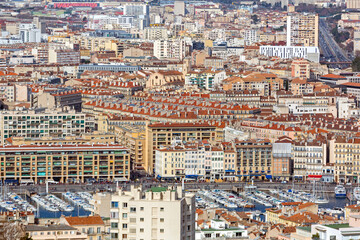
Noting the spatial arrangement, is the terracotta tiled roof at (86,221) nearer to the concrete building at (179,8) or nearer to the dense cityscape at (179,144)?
the dense cityscape at (179,144)

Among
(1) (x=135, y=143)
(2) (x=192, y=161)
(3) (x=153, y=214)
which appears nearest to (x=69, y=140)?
(1) (x=135, y=143)

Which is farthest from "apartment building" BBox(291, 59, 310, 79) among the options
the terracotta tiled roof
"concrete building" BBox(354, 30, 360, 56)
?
the terracotta tiled roof

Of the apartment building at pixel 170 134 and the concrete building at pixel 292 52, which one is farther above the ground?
the concrete building at pixel 292 52

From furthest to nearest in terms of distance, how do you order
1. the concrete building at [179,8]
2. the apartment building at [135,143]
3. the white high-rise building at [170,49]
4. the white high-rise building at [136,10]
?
the concrete building at [179,8] → the white high-rise building at [136,10] → the white high-rise building at [170,49] → the apartment building at [135,143]

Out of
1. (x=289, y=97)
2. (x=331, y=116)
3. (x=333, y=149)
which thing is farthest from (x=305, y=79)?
(x=333, y=149)

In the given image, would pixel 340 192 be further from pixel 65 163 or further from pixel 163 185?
pixel 65 163

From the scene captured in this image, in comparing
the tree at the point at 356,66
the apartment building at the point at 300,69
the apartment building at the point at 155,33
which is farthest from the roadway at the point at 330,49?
the apartment building at the point at 155,33

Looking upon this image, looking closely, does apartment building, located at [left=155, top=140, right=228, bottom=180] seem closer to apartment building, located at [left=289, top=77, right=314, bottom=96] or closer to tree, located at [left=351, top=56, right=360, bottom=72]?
apartment building, located at [left=289, top=77, right=314, bottom=96]
